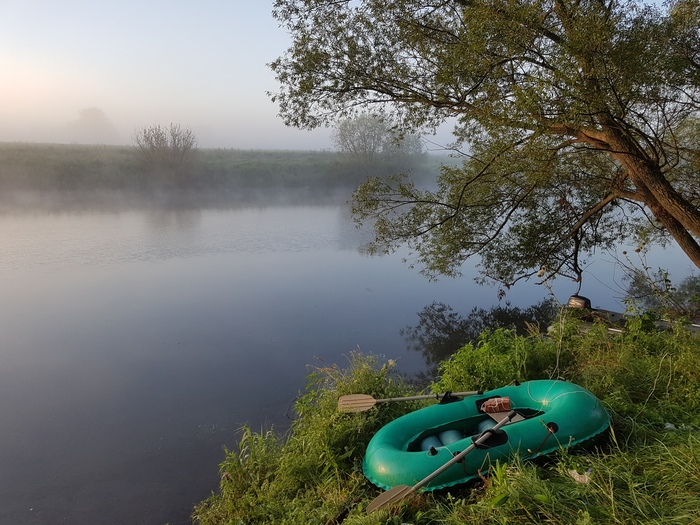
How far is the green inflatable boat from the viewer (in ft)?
7.15

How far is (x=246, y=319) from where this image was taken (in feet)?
20.3

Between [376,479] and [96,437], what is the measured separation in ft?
8.30

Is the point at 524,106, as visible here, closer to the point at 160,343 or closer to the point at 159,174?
the point at 160,343

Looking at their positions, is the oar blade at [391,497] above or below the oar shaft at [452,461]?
below

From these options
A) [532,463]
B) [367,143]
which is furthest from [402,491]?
[367,143]

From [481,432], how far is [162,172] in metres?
17.5

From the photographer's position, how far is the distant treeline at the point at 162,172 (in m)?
16.1

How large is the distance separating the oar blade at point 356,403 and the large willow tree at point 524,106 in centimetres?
235

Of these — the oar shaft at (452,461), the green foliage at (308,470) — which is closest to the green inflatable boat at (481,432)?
the oar shaft at (452,461)

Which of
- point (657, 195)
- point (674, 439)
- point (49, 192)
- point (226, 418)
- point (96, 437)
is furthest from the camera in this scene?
point (49, 192)

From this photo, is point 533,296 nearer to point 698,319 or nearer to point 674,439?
point 698,319

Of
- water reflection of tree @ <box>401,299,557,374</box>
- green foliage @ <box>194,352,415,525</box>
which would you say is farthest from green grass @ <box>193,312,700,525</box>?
water reflection of tree @ <box>401,299,557,374</box>

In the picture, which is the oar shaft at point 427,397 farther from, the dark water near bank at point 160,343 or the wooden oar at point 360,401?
the dark water near bank at point 160,343

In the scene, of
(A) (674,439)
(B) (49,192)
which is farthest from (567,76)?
(B) (49,192)
